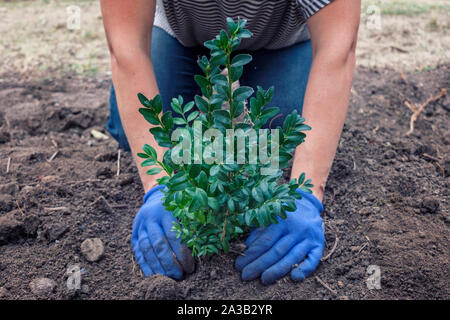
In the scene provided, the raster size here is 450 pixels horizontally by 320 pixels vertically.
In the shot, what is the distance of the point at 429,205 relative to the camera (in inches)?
81.8

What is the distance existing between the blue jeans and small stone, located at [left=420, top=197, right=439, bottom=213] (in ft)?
3.60

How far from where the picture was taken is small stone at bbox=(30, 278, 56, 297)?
1.73 m

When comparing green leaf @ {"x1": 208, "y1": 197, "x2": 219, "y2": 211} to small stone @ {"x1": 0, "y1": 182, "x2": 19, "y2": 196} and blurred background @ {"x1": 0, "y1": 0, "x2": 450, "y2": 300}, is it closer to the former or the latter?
blurred background @ {"x1": 0, "y1": 0, "x2": 450, "y2": 300}

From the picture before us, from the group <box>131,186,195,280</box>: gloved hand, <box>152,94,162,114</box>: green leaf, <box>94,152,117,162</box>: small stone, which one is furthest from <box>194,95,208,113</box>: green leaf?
<box>94,152,117,162</box>: small stone

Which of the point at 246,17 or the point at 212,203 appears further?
the point at 246,17

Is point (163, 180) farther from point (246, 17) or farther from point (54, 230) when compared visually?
point (246, 17)

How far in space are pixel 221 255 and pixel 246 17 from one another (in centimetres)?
125

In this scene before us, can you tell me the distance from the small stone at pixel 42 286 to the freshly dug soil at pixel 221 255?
24 mm

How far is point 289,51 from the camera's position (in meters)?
2.91

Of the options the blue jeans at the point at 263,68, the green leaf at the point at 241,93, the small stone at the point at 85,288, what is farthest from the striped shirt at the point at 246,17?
the small stone at the point at 85,288

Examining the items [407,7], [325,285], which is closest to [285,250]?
[325,285]

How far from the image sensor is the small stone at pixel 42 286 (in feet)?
5.67

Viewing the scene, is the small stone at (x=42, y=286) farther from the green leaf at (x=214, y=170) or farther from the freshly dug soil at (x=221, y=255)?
the green leaf at (x=214, y=170)

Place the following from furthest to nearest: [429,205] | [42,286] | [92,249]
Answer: [429,205] → [92,249] → [42,286]
